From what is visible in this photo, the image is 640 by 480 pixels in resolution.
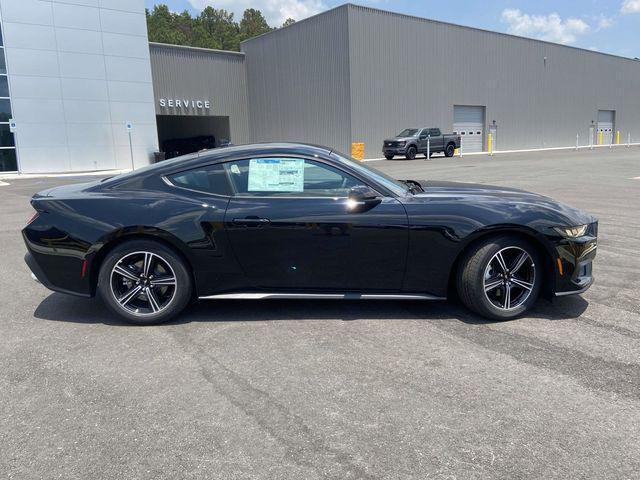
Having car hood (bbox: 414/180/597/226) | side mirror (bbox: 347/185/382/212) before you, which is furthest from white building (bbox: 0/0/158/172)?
Result: car hood (bbox: 414/180/597/226)

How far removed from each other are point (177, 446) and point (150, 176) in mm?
2403

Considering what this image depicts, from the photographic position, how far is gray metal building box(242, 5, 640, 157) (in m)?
33.1

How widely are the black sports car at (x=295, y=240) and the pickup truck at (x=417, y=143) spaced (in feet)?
83.6

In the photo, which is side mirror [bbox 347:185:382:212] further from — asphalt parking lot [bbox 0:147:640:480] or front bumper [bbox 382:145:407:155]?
front bumper [bbox 382:145:407:155]

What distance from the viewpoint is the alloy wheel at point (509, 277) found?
4.04 meters

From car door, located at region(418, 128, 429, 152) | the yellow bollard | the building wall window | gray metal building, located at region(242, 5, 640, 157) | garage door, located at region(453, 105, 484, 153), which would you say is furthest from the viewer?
garage door, located at region(453, 105, 484, 153)

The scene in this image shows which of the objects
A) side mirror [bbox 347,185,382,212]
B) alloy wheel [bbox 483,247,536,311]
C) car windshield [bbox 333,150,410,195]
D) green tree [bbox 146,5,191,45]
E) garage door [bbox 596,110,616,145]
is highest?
green tree [bbox 146,5,191,45]

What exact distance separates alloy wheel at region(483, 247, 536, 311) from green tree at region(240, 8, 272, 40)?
83.3 m

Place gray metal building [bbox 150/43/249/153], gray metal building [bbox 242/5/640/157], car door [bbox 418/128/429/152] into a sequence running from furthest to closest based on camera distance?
gray metal building [bbox 150/43/249/153] → gray metal building [bbox 242/5/640/157] → car door [bbox 418/128/429/152]

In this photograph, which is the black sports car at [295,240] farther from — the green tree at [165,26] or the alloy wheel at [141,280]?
the green tree at [165,26]

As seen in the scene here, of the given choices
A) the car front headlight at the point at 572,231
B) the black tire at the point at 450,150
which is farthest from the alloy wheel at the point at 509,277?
the black tire at the point at 450,150

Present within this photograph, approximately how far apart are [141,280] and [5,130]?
27.9 metres

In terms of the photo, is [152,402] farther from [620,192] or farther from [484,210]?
[620,192]

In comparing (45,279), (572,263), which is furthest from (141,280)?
(572,263)
